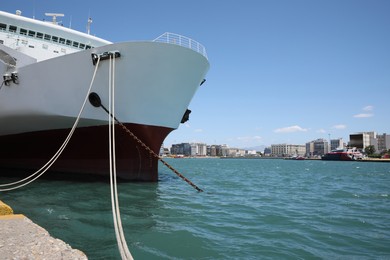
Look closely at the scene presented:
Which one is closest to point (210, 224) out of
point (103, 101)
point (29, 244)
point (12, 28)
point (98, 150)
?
point (29, 244)

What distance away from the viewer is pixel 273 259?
4.69 metres

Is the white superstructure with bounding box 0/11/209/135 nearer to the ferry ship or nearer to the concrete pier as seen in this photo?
the ferry ship

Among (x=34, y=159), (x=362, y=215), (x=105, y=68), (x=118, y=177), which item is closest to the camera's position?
(x=362, y=215)

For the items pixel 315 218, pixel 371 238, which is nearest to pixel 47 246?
pixel 371 238

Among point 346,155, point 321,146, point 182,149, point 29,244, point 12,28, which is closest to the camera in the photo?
point 29,244

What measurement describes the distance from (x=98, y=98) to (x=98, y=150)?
279 cm

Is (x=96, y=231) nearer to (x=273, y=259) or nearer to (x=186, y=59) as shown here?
(x=273, y=259)

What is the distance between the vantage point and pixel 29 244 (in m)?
3.29

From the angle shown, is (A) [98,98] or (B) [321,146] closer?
(A) [98,98]

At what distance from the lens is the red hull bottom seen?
40.9 feet

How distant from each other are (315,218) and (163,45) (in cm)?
828

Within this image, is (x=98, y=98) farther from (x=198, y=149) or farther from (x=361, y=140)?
(x=198, y=149)

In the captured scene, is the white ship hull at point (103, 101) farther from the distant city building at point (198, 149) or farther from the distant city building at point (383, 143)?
the distant city building at point (198, 149)

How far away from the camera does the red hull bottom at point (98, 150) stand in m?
12.5
